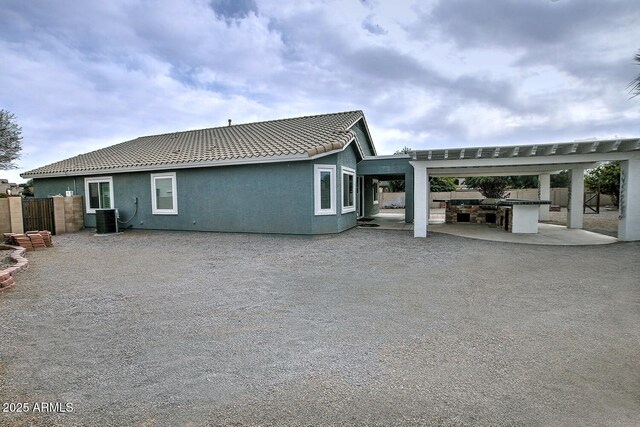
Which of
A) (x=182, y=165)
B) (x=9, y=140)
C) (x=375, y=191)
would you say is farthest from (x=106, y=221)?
(x=9, y=140)

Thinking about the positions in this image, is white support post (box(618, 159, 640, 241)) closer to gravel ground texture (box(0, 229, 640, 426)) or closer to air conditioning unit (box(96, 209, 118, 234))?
gravel ground texture (box(0, 229, 640, 426))

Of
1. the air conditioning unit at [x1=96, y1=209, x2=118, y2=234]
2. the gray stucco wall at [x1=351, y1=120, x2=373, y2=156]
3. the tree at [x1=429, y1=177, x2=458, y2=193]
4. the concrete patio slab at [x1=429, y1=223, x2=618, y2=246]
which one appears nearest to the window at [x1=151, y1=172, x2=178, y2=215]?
the air conditioning unit at [x1=96, y1=209, x2=118, y2=234]

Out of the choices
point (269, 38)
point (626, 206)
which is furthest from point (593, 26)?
point (269, 38)

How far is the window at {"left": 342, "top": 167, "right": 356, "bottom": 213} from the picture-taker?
11.9 meters

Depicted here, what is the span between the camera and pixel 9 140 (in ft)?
72.6

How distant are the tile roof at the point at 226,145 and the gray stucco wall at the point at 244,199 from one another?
49 cm

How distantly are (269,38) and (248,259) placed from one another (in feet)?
27.7

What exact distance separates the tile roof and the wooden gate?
192cm

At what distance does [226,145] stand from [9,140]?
20.0 meters

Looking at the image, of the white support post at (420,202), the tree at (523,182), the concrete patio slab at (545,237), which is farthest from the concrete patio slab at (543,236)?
the tree at (523,182)

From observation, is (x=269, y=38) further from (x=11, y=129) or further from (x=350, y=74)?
(x=11, y=129)

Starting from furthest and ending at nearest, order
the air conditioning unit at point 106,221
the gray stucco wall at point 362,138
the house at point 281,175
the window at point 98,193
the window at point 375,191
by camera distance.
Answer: the window at point 375,191
the gray stucco wall at point 362,138
the window at point 98,193
the air conditioning unit at point 106,221
the house at point 281,175

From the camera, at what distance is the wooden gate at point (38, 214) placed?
459 inches

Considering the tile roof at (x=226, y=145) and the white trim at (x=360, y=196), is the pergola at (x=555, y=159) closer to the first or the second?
the tile roof at (x=226, y=145)
